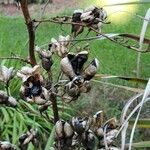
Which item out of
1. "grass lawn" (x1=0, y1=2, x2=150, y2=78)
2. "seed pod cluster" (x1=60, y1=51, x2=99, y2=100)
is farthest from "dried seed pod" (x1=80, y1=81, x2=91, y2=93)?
"grass lawn" (x1=0, y1=2, x2=150, y2=78)

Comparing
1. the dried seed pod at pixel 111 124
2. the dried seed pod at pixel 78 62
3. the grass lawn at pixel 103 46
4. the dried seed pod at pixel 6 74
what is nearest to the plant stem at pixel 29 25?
the dried seed pod at pixel 6 74

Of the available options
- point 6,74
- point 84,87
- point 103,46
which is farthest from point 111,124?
point 103,46

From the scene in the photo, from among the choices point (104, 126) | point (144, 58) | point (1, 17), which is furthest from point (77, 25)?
point (1, 17)

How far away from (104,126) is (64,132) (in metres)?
0.14

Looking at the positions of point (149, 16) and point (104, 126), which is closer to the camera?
point (104, 126)

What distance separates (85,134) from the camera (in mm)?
1698

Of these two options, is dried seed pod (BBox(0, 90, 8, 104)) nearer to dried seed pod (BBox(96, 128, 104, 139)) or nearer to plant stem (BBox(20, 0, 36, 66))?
plant stem (BBox(20, 0, 36, 66))

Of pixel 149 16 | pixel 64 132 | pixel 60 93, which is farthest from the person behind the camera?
pixel 149 16

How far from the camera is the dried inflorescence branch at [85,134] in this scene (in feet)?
5.49

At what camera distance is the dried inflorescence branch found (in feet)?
5.49

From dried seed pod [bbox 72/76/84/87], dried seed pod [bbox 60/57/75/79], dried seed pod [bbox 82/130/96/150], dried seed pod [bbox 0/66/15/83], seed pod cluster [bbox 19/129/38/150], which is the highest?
dried seed pod [bbox 60/57/75/79]

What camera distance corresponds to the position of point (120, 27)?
25.6 feet

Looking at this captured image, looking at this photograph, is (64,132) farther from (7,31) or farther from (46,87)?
(7,31)

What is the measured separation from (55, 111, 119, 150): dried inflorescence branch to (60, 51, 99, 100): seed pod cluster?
78mm
